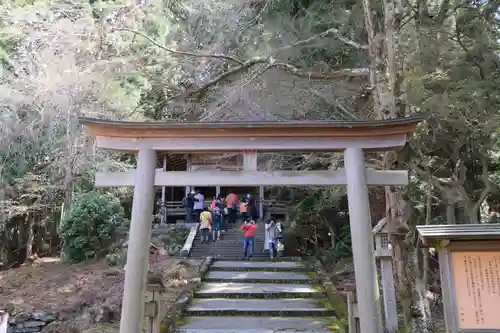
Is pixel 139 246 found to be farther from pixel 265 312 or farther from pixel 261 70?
pixel 261 70

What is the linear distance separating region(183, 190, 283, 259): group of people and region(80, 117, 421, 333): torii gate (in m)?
7.45

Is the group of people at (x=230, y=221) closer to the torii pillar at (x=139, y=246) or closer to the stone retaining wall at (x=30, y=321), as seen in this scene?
the stone retaining wall at (x=30, y=321)

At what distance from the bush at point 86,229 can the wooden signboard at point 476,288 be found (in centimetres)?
1317

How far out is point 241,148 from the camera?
5.39 m

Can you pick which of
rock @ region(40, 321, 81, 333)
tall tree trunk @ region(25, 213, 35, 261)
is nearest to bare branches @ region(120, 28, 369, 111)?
rock @ region(40, 321, 81, 333)

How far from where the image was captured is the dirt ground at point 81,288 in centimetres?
1041

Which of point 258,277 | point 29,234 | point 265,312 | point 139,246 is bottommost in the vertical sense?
point 265,312

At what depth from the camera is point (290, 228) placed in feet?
49.9

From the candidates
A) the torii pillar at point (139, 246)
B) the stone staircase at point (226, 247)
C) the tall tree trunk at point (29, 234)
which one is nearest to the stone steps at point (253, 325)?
the torii pillar at point (139, 246)

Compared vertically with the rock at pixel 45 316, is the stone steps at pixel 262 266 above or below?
above

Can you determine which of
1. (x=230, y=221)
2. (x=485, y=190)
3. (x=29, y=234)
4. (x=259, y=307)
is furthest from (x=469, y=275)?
(x=29, y=234)

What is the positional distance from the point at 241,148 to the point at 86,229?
37.6 feet

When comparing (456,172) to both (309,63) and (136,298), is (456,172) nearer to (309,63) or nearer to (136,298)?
(309,63)

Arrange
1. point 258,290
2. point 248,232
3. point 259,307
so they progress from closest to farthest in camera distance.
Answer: point 259,307 → point 258,290 → point 248,232
